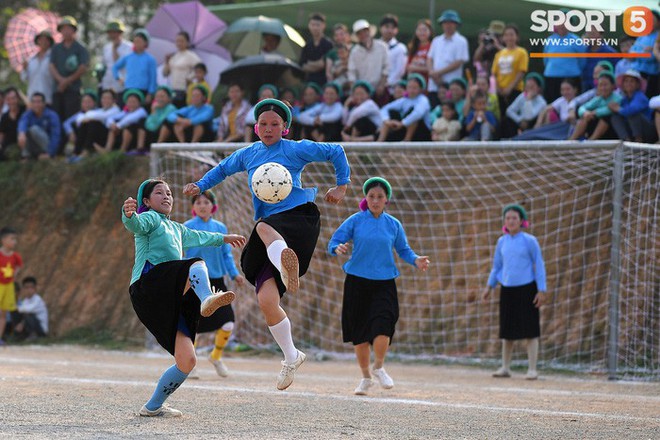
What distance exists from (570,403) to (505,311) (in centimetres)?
338

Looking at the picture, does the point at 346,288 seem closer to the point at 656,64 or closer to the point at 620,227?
the point at 620,227

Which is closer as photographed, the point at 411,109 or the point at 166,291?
the point at 166,291

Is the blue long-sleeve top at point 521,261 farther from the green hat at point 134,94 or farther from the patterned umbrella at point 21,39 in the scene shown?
the patterned umbrella at point 21,39

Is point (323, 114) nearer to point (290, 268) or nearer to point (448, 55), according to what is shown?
point (448, 55)

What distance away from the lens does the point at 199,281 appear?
7656mm

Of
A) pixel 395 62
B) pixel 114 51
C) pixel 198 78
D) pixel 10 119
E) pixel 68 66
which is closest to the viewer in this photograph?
pixel 395 62

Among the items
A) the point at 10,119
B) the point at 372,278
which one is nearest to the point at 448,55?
the point at 372,278

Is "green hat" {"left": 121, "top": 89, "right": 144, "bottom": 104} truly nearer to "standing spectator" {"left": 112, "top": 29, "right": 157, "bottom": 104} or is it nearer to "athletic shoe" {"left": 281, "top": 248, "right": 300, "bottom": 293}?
"standing spectator" {"left": 112, "top": 29, "right": 157, "bottom": 104}

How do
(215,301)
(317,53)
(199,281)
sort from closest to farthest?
(215,301)
(199,281)
(317,53)

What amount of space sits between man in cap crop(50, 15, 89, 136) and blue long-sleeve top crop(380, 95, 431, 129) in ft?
19.1

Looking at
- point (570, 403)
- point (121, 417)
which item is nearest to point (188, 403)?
point (121, 417)

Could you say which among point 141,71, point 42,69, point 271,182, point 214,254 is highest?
point 42,69

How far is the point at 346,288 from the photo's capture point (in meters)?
10.7

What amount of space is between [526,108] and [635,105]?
1687 mm
